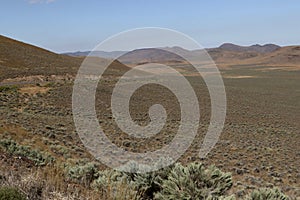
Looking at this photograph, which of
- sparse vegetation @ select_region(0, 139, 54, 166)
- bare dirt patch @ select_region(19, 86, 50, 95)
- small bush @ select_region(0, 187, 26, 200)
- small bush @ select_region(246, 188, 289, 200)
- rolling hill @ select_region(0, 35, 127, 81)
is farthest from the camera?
rolling hill @ select_region(0, 35, 127, 81)

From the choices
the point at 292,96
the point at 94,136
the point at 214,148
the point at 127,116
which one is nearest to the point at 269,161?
the point at 214,148

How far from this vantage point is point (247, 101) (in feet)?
151

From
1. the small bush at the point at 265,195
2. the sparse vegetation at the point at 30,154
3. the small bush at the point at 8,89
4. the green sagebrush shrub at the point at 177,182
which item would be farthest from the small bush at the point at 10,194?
the small bush at the point at 8,89

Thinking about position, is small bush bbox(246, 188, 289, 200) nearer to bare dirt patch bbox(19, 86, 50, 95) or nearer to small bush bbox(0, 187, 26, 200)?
small bush bbox(0, 187, 26, 200)

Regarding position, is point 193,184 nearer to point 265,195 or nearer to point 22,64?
point 265,195

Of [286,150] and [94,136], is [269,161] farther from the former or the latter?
[94,136]

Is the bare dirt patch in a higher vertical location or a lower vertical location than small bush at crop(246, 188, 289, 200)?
higher

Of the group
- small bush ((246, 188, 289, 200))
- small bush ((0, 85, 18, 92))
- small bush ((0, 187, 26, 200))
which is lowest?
small bush ((246, 188, 289, 200))

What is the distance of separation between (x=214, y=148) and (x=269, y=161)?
2.93 m

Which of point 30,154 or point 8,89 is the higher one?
point 8,89

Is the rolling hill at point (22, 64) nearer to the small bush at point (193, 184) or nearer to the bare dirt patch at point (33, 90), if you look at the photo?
the bare dirt patch at point (33, 90)

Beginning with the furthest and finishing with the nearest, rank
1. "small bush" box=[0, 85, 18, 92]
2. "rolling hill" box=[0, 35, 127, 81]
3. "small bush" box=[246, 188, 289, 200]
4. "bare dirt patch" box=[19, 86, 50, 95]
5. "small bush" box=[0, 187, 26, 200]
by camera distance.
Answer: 1. "rolling hill" box=[0, 35, 127, 81]
2. "bare dirt patch" box=[19, 86, 50, 95]
3. "small bush" box=[0, 85, 18, 92]
4. "small bush" box=[246, 188, 289, 200]
5. "small bush" box=[0, 187, 26, 200]

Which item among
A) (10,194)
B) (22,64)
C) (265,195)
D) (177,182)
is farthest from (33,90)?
(10,194)

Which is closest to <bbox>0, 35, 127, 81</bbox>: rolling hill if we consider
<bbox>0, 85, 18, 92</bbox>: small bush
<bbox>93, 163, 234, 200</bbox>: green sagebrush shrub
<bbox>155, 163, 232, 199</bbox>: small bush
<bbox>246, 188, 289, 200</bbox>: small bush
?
<bbox>0, 85, 18, 92</bbox>: small bush
